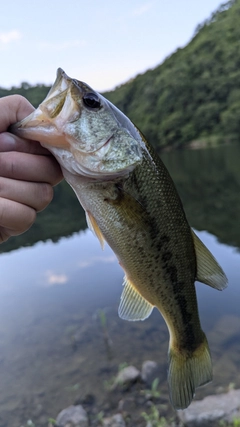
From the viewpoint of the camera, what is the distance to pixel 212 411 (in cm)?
512

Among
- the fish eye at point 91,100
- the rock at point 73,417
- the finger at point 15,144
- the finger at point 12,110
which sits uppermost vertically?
the finger at point 12,110

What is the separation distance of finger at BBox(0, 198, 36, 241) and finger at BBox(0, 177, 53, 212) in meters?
0.03

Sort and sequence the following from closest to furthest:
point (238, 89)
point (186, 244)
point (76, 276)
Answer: point (186, 244)
point (76, 276)
point (238, 89)

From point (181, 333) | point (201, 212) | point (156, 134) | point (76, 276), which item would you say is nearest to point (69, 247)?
point (76, 276)

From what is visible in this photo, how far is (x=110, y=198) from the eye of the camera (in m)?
2.27

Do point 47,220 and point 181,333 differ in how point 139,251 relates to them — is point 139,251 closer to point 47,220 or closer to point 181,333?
point 181,333

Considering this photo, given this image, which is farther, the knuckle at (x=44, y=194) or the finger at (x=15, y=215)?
the knuckle at (x=44, y=194)

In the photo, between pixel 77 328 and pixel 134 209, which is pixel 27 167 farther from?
pixel 77 328

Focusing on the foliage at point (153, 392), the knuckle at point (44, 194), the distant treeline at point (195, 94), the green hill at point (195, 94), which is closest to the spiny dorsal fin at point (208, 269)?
the knuckle at point (44, 194)

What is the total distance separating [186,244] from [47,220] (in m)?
22.0

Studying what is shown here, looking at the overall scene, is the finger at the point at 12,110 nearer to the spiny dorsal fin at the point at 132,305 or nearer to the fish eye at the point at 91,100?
the fish eye at the point at 91,100

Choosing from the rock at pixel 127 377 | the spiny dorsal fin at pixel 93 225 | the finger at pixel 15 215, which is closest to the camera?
the finger at pixel 15 215

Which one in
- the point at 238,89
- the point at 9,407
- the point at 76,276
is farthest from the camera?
the point at 238,89

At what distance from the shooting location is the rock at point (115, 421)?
5.34 meters
